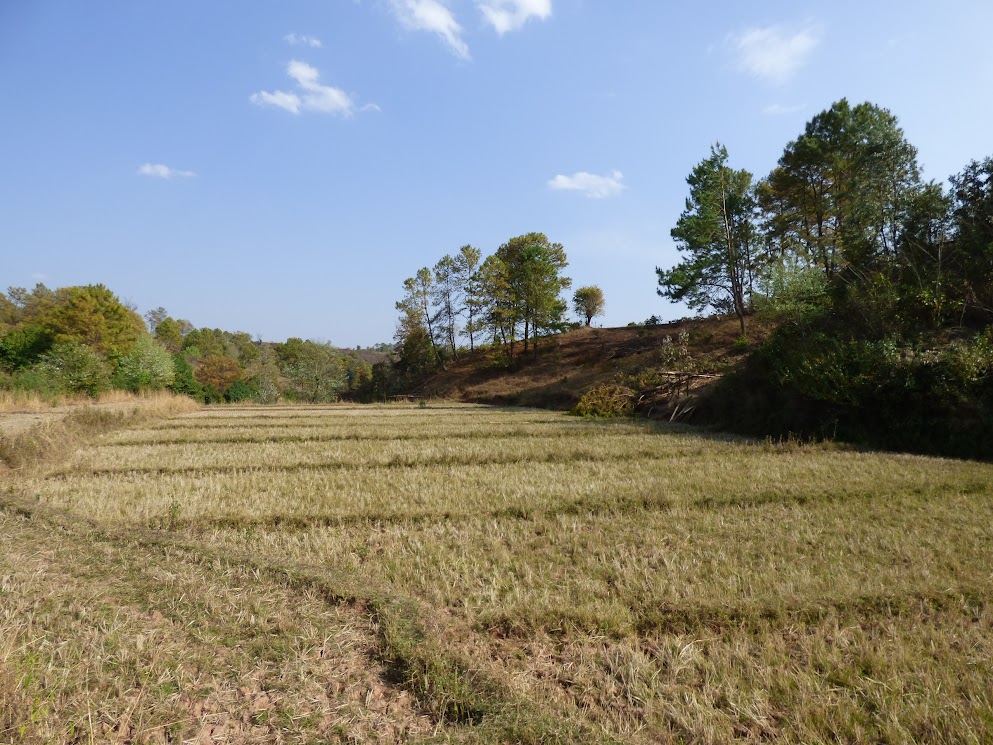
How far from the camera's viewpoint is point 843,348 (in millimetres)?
12977

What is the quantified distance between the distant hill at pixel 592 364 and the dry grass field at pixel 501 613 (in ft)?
52.0

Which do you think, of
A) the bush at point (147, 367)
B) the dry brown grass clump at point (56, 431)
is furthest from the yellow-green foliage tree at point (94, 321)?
the dry brown grass clump at point (56, 431)

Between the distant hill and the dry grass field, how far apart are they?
1586 cm

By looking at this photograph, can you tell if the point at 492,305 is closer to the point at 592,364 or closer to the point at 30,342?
the point at 592,364

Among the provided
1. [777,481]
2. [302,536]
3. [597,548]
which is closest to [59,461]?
[302,536]

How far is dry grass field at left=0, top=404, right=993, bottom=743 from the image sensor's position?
2568 millimetres

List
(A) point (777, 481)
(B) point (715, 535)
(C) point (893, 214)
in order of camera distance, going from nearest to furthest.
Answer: (B) point (715, 535)
(A) point (777, 481)
(C) point (893, 214)

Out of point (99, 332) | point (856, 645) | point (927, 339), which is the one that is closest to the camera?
point (856, 645)

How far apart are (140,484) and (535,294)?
112ft

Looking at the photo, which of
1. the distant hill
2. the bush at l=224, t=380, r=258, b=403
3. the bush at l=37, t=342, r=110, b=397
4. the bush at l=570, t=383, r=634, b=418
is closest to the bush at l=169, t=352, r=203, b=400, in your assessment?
the bush at l=224, t=380, r=258, b=403

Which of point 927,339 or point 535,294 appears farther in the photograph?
point 535,294

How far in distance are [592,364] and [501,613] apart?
34949mm

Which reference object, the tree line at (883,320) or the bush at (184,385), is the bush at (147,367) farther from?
the tree line at (883,320)

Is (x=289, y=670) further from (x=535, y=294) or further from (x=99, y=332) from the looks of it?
(x=99, y=332)
